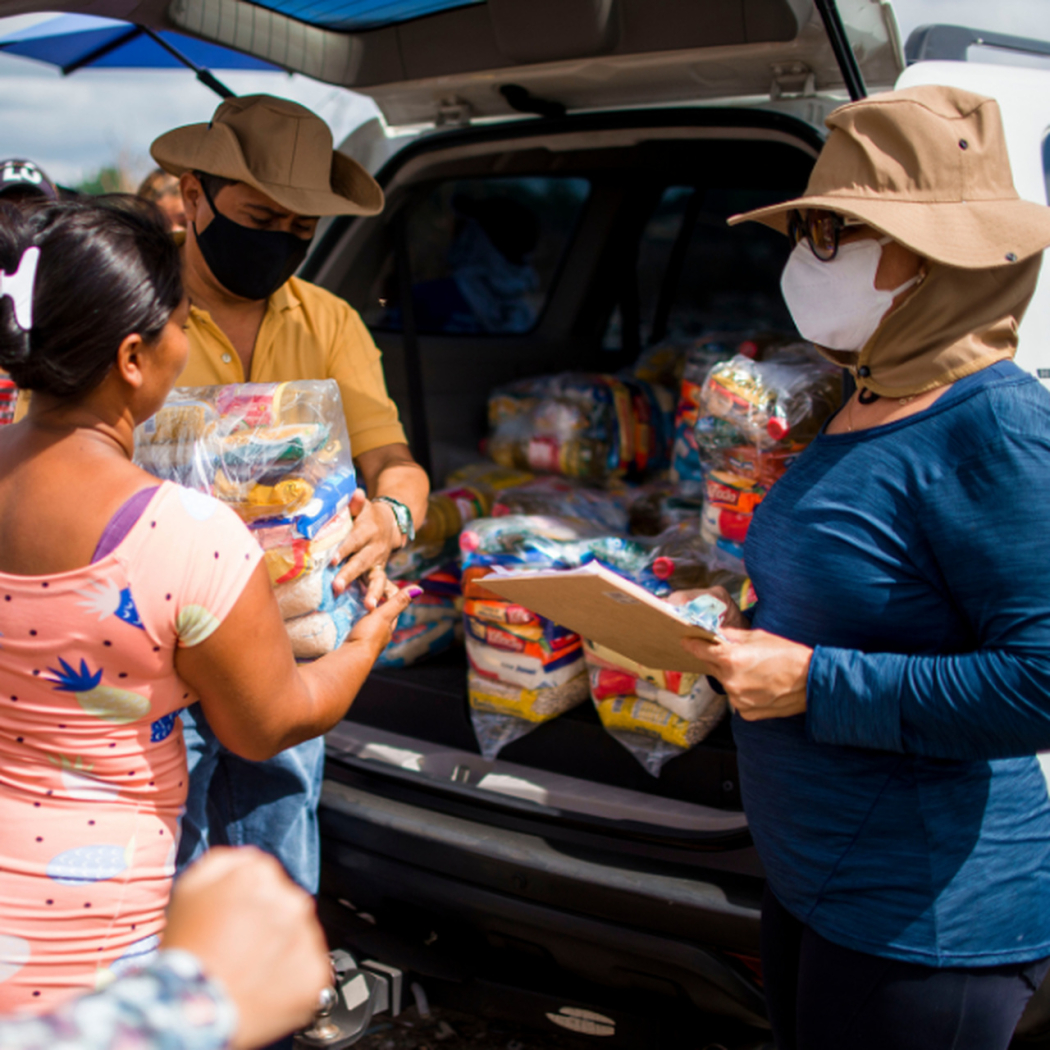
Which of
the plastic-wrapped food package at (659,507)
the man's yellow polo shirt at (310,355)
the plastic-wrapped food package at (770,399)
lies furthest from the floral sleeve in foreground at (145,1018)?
the plastic-wrapped food package at (659,507)

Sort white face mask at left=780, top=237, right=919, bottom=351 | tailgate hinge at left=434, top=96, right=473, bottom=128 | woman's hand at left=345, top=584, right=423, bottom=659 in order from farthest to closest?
tailgate hinge at left=434, top=96, right=473, bottom=128 < woman's hand at left=345, top=584, right=423, bottom=659 < white face mask at left=780, top=237, right=919, bottom=351

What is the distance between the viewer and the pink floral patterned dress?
1125 millimetres

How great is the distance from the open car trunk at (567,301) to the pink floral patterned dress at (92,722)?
110 centimetres

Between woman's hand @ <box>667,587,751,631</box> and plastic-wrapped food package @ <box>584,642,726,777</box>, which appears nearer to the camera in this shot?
woman's hand @ <box>667,587,751,631</box>

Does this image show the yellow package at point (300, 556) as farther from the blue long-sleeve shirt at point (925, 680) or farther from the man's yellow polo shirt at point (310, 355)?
the blue long-sleeve shirt at point (925, 680)

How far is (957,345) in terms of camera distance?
1248 mm

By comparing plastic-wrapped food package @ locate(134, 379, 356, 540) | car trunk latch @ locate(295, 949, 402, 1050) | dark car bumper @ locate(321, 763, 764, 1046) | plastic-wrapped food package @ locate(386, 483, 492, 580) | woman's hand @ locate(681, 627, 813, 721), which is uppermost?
plastic-wrapped food package @ locate(134, 379, 356, 540)

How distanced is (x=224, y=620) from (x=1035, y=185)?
5.51ft

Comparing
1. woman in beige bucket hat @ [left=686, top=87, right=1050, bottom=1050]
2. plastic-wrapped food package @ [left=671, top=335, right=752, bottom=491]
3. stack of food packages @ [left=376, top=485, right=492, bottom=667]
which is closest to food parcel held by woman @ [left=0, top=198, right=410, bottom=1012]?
woman in beige bucket hat @ [left=686, top=87, right=1050, bottom=1050]

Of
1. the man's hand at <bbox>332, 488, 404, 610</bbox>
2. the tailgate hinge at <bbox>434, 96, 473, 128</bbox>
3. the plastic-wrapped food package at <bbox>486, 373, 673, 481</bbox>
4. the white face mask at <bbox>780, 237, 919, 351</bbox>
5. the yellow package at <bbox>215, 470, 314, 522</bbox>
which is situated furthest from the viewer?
the plastic-wrapped food package at <bbox>486, 373, 673, 481</bbox>

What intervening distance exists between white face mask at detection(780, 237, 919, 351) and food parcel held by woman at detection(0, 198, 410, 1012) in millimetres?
857

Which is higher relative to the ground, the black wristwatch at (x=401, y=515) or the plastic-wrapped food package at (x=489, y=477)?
the black wristwatch at (x=401, y=515)

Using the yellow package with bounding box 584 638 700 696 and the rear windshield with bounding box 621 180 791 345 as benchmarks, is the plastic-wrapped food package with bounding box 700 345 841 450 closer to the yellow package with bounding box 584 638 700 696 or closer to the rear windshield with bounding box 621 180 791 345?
the yellow package with bounding box 584 638 700 696

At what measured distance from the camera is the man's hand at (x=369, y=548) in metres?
1.83
